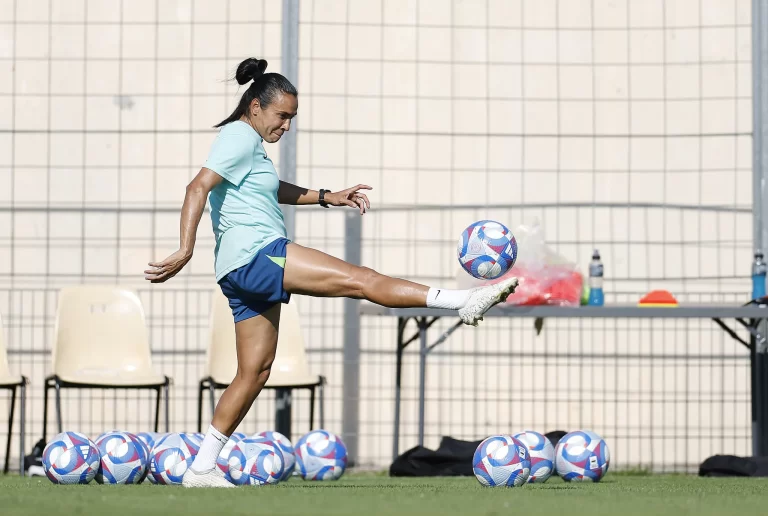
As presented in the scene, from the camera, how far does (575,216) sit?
8.72 meters

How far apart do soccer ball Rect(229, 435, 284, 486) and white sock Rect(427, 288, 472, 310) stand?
53.4 inches

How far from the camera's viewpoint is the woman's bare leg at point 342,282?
4801 millimetres

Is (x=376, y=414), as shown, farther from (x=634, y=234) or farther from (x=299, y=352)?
(x=634, y=234)

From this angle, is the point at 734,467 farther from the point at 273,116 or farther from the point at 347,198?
the point at 273,116

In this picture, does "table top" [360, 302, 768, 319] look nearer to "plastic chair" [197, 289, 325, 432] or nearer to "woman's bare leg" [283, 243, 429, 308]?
"plastic chair" [197, 289, 325, 432]

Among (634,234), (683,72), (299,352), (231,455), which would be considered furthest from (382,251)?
(231,455)

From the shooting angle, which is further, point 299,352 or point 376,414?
point 376,414

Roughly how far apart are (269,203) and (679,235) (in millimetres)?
4368

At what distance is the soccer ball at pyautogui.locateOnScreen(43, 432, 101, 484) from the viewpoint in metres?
5.61

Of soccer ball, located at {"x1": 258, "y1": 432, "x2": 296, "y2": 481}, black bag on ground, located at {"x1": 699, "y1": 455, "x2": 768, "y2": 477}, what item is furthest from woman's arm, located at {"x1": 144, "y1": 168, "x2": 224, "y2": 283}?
black bag on ground, located at {"x1": 699, "y1": 455, "x2": 768, "y2": 477}

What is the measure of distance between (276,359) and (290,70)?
6.64ft

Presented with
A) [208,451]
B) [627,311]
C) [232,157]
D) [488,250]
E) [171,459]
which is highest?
[232,157]

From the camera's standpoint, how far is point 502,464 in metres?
5.48

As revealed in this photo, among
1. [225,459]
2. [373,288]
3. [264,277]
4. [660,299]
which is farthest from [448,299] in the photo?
[660,299]
